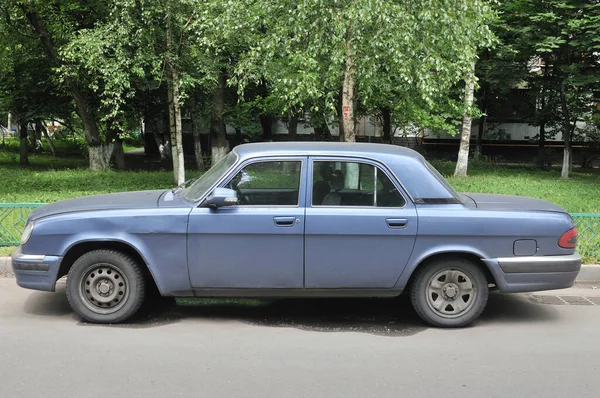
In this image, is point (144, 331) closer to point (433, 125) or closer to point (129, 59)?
point (129, 59)

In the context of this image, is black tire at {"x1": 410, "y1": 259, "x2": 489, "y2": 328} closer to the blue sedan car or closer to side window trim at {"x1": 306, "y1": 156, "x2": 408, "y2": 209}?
the blue sedan car

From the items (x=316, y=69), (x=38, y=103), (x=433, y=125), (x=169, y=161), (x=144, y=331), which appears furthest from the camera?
(x=169, y=161)

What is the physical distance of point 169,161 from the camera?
29.1 metres

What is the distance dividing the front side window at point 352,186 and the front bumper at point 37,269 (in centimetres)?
243

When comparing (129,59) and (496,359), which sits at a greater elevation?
(129,59)

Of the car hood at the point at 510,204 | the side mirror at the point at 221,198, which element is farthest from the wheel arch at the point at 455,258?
the side mirror at the point at 221,198

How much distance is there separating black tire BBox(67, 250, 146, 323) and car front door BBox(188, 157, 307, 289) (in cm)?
56

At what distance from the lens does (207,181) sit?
215 inches

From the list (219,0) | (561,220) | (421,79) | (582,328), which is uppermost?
(219,0)

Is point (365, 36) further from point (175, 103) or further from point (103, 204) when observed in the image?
point (103, 204)

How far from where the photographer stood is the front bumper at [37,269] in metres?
5.19

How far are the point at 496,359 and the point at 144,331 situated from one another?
3015 mm

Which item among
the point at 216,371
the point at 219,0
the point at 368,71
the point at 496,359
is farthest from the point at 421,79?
the point at 216,371

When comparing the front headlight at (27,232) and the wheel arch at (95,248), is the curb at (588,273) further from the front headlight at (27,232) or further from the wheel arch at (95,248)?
the wheel arch at (95,248)
